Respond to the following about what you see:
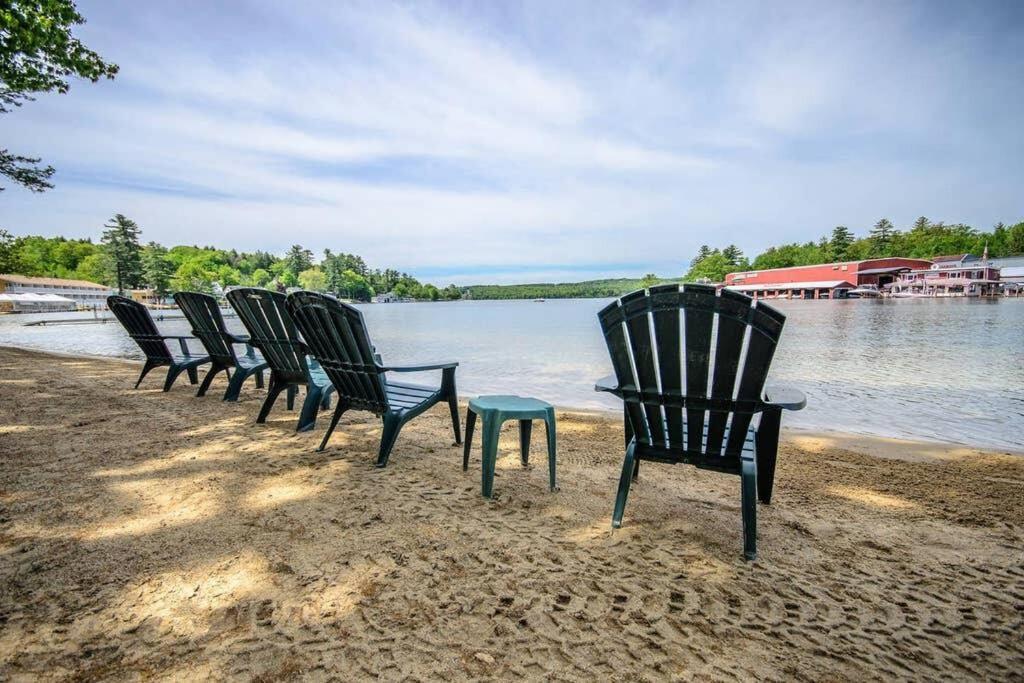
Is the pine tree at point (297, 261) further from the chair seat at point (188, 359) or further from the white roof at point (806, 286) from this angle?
the chair seat at point (188, 359)

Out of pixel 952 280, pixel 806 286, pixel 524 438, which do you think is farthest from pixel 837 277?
pixel 524 438

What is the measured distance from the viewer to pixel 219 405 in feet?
16.8

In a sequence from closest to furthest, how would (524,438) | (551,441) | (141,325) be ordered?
1. (551,441)
2. (524,438)
3. (141,325)

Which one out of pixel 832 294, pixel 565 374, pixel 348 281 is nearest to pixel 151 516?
pixel 565 374

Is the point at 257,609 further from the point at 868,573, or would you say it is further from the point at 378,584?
the point at 868,573

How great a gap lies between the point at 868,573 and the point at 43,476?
446cm

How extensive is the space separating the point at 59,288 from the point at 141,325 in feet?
349

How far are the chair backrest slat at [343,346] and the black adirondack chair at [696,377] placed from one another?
1.55 m

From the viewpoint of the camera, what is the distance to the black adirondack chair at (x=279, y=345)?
13.1 ft

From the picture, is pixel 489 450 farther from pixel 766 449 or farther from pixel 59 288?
pixel 59 288

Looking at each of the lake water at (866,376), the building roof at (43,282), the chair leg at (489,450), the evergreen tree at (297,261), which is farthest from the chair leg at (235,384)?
the evergreen tree at (297,261)

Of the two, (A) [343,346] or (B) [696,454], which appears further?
(A) [343,346]

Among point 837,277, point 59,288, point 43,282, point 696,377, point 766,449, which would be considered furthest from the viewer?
point 59,288

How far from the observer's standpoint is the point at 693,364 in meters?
2.20
